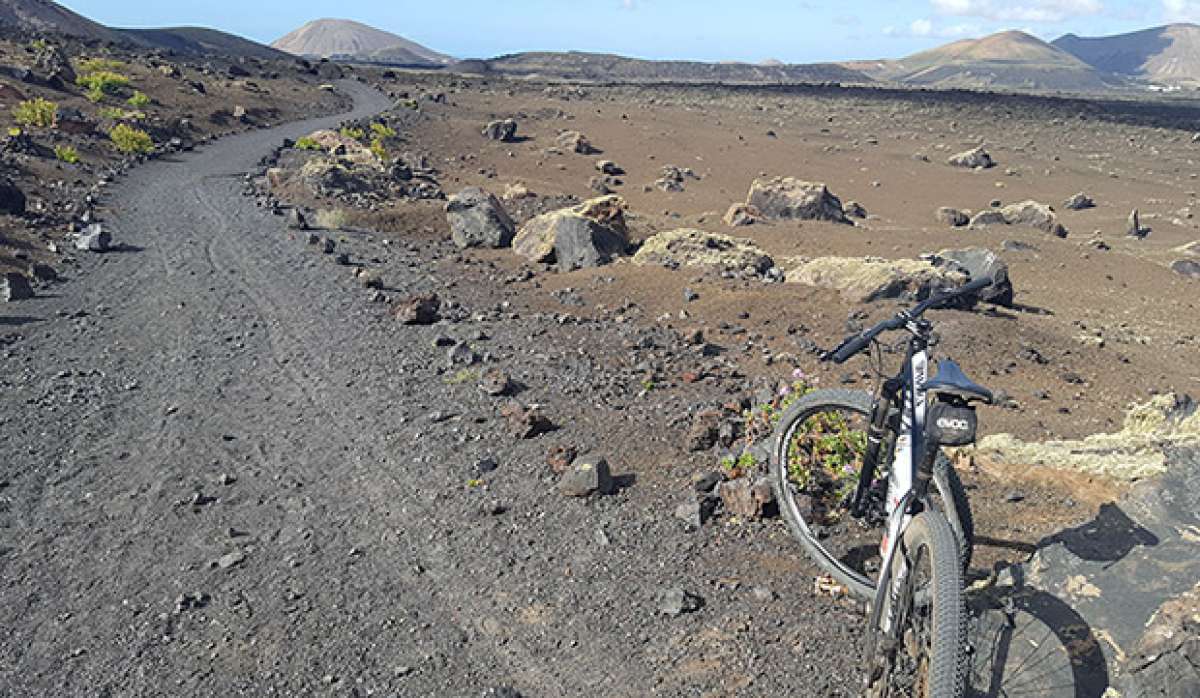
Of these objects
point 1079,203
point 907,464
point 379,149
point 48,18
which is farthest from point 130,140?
point 48,18

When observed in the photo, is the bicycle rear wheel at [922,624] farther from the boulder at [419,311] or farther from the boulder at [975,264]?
the boulder at [975,264]

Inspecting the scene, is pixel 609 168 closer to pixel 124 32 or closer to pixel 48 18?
pixel 48 18

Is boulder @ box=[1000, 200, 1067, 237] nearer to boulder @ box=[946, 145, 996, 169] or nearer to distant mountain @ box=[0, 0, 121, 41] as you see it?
boulder @ box=[946, 145, 996, 169]

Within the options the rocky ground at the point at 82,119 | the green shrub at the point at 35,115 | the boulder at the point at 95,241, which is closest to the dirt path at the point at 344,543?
the boulder at the point at 95,241

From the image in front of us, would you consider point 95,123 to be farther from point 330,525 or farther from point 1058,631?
point 1058,631

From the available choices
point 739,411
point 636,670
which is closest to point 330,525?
point 636,670

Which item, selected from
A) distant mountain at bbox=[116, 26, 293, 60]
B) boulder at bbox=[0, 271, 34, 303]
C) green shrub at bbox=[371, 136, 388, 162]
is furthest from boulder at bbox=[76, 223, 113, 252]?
distant mountain at bbox=[116, 26, 293, 60]

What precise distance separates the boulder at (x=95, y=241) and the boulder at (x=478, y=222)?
5665 millimetres

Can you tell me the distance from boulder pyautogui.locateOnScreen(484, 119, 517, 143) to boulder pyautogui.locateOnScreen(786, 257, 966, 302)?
27.7 m

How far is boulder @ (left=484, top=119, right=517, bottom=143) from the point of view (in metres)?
37.1

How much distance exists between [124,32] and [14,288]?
109 meters

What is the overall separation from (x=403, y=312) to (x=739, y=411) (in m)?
5.09

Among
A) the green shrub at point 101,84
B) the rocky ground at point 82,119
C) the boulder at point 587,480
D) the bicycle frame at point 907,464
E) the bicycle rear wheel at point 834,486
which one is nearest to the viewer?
the bicycle frame at point 907,464

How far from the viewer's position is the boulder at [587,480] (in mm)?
6020
